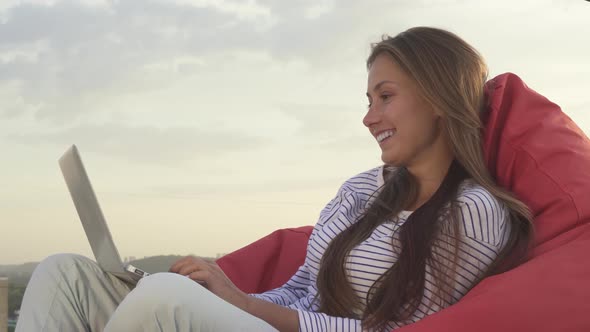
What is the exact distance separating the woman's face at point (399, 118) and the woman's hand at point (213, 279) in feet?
1.62

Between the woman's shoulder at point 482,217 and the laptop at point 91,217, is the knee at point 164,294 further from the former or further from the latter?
the woman's shoulder at point 482,217

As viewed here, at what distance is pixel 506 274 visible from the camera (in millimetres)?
1749

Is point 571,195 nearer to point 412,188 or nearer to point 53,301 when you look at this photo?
point 412,188

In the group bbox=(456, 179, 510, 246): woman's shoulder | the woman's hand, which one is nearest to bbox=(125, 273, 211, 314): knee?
the woman's hand

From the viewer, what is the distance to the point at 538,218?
1956mm

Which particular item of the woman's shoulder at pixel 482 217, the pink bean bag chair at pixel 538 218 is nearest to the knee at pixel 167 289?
the pink bean bag chair at pixel 538 218

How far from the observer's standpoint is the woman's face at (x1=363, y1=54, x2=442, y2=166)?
1979 millimetres

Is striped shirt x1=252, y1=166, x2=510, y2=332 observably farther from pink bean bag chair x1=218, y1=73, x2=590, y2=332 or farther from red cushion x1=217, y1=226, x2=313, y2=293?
red cushion x1=217, y1=226, x2=313, y2=293

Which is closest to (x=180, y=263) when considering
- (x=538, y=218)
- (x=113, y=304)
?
(x=113, y=304)

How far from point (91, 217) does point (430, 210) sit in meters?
0.76

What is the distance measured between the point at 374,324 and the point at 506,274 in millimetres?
307

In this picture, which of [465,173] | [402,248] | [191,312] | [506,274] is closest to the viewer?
[191,312]

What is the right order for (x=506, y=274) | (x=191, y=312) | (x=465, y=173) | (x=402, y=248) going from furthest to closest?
(x=465, y=173) < (x=402, y=248) < (x=506, y=274) < (x=191, y=312)

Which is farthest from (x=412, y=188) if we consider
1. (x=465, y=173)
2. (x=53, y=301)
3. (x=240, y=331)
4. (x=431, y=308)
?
(x=53, y=301)
